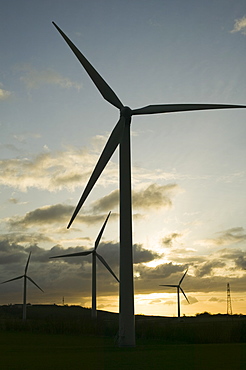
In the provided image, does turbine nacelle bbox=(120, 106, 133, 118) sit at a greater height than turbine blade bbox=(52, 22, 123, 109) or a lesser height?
lesser

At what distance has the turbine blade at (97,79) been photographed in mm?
28808

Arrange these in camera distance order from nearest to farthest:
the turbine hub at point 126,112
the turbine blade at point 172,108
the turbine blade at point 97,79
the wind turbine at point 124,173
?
1. the wind turbine at point 124,173
2. the turbine blade at point 172,108
3. the turbine hub at point 126,112
4. the turbine blade at point 97,79

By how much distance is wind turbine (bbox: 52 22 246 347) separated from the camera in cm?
2339

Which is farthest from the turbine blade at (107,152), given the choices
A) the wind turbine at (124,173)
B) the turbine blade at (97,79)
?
the turbine blade at (97,79)

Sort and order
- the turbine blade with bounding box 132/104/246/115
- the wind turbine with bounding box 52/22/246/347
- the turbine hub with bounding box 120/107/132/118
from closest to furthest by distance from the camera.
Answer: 1. the wind turbine with bounding box 52/22/246/347
2. the turbine blade with bounding box 132/104/246/115
3. the turbine hub with bounding box 120/107/132/118

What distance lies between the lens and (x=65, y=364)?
15867mm

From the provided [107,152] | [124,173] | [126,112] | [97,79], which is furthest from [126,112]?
[124,173]

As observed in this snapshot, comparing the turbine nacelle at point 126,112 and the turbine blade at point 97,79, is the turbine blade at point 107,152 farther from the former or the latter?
the turbine blade at point 97,79

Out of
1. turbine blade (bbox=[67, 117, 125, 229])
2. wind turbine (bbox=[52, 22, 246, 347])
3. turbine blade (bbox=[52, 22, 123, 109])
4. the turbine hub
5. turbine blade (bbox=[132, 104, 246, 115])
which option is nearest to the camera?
wind turbine (bbox=[52, 22, 246, 347])

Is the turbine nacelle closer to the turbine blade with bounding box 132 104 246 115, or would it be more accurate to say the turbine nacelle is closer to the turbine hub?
the turbine hub

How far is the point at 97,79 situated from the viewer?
98.4 feet

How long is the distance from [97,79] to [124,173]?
8108mm

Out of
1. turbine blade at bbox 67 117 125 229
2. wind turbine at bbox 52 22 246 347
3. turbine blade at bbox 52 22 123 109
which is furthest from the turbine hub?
turbine blade at bbox 52 22 123 109

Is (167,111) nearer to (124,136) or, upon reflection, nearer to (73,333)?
(124,136)
